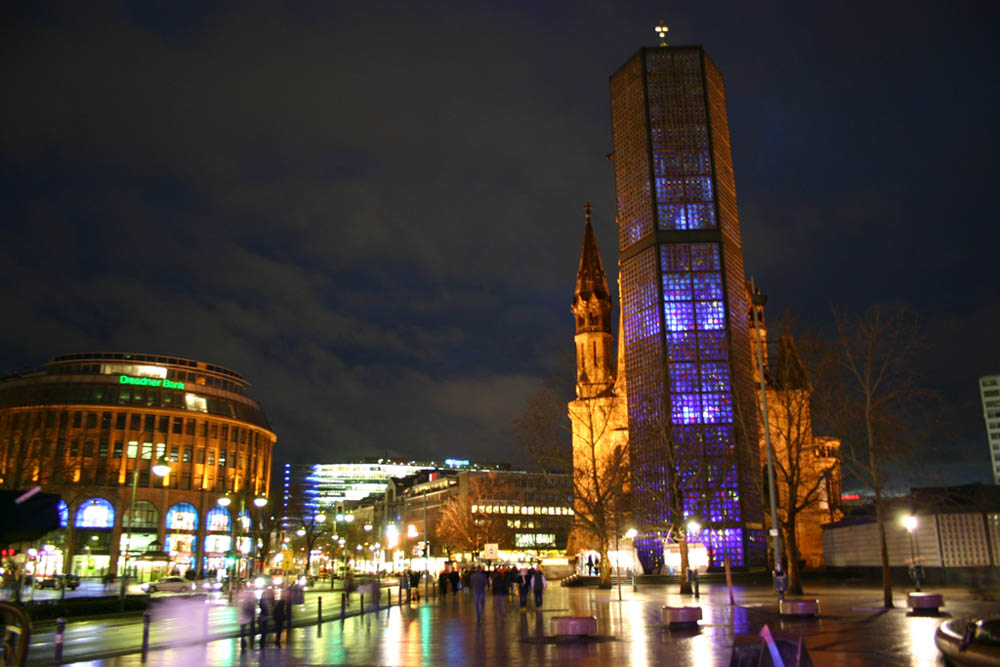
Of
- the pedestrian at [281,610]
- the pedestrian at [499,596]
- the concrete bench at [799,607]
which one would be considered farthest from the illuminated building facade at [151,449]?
the concrete bench at [799,607]

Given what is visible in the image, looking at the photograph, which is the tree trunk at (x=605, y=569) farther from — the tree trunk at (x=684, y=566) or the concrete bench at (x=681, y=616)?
the concrete bench at (x=681, y=616)

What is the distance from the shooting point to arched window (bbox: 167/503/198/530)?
130 metres

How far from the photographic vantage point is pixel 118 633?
94.9 ft

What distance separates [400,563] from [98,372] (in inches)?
2389

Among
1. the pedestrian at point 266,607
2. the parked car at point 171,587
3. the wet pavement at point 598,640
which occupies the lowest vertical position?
the parked car at point 171,587

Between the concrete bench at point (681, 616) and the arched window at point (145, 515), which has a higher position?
the arched window at point (145, 515)

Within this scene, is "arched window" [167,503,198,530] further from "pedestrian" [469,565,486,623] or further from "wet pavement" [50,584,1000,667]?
"pedestrian" [469,565,486,623]

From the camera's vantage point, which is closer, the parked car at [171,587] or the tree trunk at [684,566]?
the tree trunk at [684,566]

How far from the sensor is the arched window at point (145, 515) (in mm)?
125500

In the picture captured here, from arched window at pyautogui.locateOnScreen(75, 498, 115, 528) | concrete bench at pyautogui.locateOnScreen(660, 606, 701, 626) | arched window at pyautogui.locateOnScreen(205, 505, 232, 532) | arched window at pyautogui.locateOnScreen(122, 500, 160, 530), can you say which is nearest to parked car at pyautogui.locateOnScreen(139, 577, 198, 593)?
concrete bench at pyautogui.locateOnScreen(660, 606, 701, 626)

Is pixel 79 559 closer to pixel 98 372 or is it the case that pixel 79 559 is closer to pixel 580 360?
pixel 98 372

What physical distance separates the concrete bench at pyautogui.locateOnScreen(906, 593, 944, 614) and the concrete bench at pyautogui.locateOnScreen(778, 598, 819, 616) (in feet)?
11.5

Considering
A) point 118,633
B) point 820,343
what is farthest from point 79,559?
point 820,343

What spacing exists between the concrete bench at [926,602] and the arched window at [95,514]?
120771 mm
